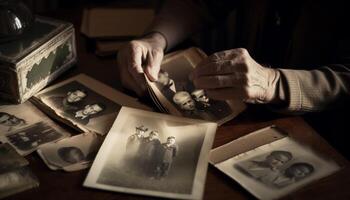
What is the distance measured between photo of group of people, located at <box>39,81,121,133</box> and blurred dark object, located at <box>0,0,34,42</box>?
0.14 meters

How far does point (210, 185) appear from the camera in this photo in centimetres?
84

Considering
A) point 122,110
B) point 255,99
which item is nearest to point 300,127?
point 255,99

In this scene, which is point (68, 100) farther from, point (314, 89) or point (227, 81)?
point (314, 89)

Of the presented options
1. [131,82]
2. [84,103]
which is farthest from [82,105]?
[131,82]

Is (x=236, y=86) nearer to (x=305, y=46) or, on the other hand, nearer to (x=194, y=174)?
(x=194, y=174)

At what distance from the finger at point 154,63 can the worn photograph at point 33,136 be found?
225 mm

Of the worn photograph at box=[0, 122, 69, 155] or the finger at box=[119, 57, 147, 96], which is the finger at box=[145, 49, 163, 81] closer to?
the finger at box=[119, 57, 147, 96]

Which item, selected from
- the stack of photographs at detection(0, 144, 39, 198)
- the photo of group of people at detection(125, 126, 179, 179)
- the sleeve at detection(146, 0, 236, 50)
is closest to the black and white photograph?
the photo of group of people at detection(125, 126, 179, 179)

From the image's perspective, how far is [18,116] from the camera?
98 cm

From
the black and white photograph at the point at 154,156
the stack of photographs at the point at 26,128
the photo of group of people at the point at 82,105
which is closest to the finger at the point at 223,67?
the black and white photograph at the point at 154,156

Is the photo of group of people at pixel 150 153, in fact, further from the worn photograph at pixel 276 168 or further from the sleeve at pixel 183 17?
the sleeve at pixel 183 17

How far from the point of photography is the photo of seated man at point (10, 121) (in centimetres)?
95

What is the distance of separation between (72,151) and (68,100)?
172 millimetres

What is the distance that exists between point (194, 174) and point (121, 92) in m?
0.31
